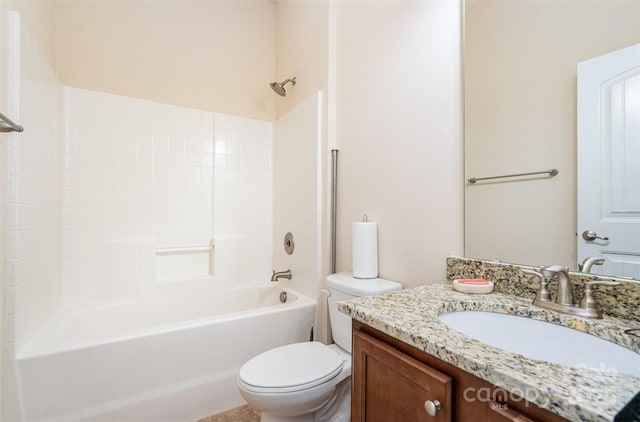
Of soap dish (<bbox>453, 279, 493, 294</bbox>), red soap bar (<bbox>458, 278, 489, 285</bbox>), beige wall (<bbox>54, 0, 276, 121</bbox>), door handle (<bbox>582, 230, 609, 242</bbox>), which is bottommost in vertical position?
soap dish (<bbox>453, 279, 493, 294</bbox>)

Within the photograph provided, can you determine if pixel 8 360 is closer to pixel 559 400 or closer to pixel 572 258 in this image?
pixel 559 400

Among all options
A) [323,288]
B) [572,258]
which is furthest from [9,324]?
[572,258]

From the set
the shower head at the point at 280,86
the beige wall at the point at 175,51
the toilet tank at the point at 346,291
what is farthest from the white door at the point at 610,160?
the beige wall at the point at 175,51

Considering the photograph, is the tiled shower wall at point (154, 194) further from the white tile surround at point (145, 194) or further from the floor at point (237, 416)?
the floor at point (237, 416)

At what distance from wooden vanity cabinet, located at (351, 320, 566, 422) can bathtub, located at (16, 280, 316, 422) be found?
3.28 ft

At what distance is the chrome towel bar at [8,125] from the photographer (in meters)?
1.07

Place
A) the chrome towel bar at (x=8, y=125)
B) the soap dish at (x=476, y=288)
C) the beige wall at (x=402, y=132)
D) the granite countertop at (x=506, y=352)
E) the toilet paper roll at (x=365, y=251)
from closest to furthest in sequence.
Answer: the granite countertop at (x=506, y=352) < the soap dish at (x=476, y=288) < the chrome towel bar at (x=8, y=125) < the beige wall at (x=402, y=132) < the toilet paper roll at (x=365, y=251)

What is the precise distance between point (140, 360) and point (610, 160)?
6.49 feet

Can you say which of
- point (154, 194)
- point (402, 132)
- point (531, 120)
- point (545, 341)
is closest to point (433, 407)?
point (545, 341)

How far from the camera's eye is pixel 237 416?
1583mm

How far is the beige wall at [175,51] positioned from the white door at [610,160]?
7.61 ft

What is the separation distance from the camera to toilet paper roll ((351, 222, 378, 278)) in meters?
1.51

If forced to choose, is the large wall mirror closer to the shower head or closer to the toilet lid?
the toilet lid

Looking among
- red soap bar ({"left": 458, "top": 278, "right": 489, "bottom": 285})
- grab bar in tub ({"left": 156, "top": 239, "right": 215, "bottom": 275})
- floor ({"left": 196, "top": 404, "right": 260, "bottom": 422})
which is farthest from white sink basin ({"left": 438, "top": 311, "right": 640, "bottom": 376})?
grab bar in tub ({"left": 156, "top": 239, "right": 215, "bottom": 275})
